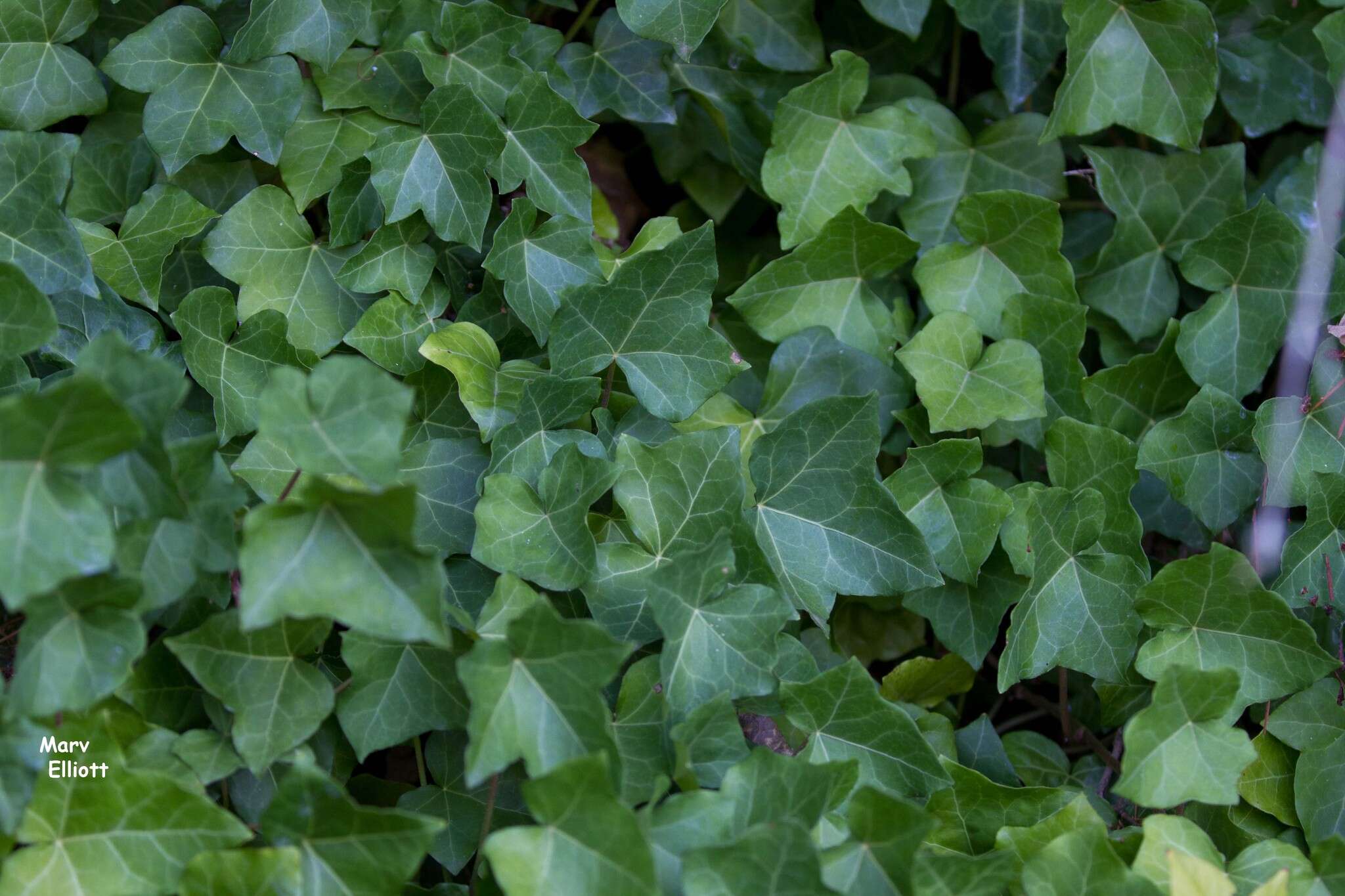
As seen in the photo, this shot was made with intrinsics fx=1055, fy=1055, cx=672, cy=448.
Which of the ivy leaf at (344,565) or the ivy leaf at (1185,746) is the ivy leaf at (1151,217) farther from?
the ivy leaf at (344,565)

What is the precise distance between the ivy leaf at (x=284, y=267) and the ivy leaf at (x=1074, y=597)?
822mm

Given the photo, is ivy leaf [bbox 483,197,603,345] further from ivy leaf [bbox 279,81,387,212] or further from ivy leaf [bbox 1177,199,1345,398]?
ivy leaf [bbox 1177,199,1345,398]

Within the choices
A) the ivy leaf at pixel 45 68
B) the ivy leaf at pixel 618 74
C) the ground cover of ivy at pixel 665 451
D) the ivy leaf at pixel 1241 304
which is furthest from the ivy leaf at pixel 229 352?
the ivy leaf at pixel 1241 304

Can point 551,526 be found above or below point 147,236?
below

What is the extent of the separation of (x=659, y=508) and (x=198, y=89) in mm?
690

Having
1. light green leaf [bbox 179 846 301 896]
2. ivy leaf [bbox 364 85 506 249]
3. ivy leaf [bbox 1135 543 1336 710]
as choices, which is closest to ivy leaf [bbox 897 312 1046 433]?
ivy leaf [bbox 1135 543 1336 710]

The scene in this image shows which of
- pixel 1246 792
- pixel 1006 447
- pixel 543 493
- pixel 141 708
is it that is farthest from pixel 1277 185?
pixel 141 708

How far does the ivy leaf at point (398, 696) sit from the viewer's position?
989 mm

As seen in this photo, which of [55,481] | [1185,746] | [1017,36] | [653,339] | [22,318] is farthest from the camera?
[1017,36]

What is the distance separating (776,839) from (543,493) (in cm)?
42

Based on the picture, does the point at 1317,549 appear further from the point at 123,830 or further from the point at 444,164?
the point at 123,830

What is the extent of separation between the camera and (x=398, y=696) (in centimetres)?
100

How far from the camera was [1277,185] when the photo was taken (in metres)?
1.48

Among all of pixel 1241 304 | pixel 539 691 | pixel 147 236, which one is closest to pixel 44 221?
pixel 147 236
